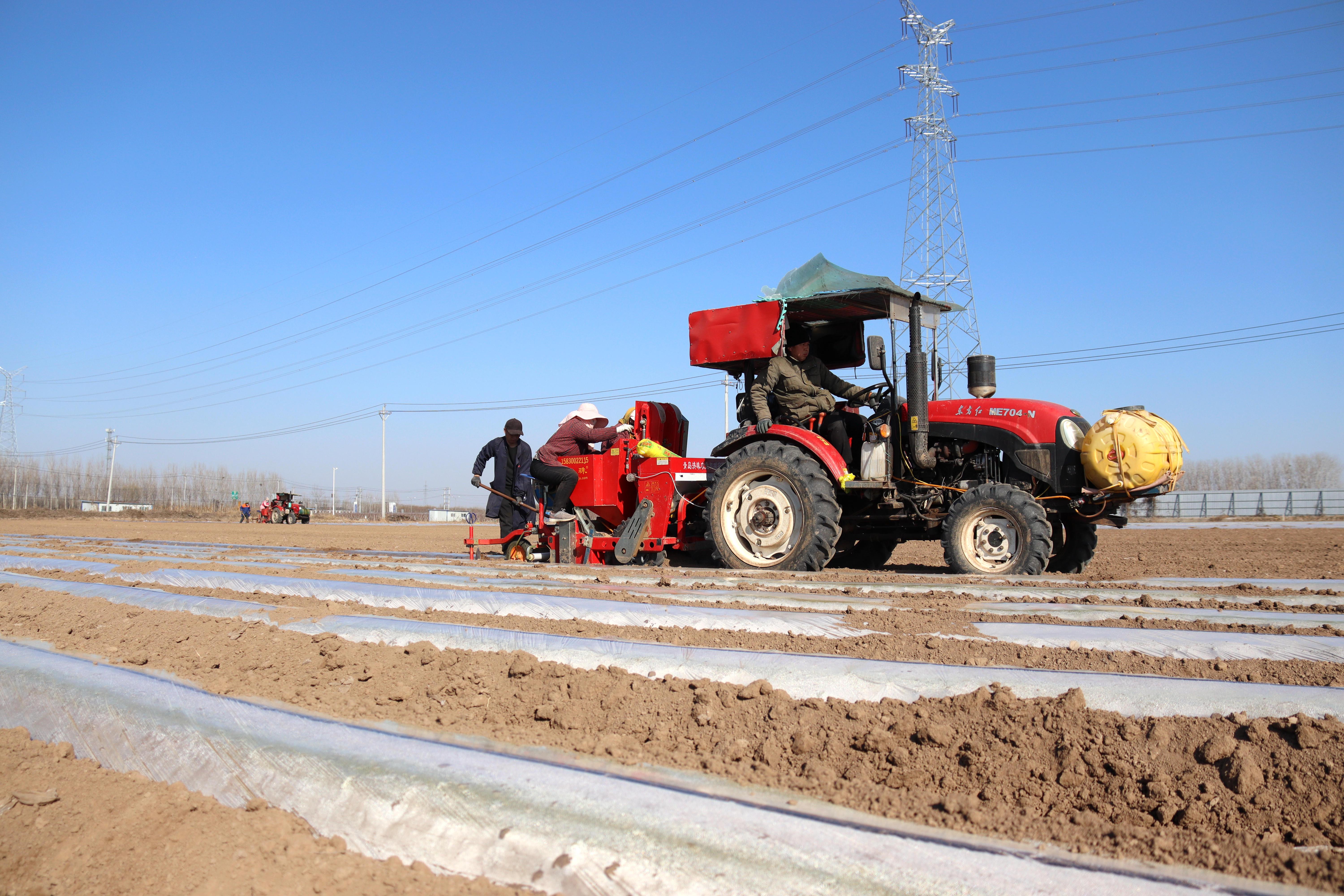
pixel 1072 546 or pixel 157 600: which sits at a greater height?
pixel 1072 546

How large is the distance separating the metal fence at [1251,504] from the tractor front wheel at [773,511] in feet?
91.1

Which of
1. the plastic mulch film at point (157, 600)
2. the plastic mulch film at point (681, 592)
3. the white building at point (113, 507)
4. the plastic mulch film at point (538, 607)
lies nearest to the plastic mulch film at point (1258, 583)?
the plastic mulch film at point (681, 592)

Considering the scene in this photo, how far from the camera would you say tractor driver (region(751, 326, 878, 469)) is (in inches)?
295

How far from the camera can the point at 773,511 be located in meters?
7.29

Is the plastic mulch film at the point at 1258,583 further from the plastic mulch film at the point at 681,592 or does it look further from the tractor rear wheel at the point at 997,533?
the plastic mulch film at the point at 681,592

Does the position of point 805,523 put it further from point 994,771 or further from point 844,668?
point 994,771

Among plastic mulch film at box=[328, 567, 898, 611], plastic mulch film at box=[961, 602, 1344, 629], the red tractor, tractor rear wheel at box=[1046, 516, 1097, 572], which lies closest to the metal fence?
tractor rear wheel at box=[1046, 516, 1097, 572]

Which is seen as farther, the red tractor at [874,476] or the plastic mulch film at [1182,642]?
the red tractor at [874,476]

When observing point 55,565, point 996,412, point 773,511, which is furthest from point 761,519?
point 55,565

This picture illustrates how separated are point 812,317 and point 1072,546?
2.84 metres

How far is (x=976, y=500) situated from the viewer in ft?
21.3

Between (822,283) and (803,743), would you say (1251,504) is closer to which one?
(822,283)

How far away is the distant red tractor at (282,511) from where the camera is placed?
4181 cm

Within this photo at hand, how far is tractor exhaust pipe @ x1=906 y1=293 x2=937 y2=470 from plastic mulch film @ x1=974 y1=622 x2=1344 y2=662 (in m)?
3.29
